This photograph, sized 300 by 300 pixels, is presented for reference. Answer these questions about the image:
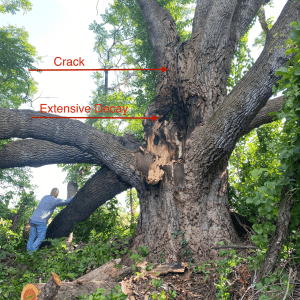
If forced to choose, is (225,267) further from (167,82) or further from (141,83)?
(141,83)

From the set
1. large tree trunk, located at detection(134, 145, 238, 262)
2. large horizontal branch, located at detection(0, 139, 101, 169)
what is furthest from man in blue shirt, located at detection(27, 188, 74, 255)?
large tree trunk, located at detection(134, 145, 238, 262)

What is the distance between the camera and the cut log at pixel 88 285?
10.8 ft

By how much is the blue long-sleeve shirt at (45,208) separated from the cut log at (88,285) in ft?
12.4

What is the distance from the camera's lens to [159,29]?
21.7ft

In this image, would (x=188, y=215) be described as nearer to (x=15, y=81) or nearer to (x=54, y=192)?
(x=54, y=192)

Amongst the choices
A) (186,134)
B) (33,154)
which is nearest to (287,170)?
(186,134)

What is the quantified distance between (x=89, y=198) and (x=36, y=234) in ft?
6.15

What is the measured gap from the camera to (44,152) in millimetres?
6328

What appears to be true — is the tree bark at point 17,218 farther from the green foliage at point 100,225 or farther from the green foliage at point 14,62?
the green foliage at point 14,62

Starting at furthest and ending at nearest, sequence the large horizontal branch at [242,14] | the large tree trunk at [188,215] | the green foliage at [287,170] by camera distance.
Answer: the large horizontal branch at [242,14], the large tree trunk at [188,215], the green foliage at [287,170]

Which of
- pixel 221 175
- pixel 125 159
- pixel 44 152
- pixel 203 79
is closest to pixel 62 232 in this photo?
pixel 44 152

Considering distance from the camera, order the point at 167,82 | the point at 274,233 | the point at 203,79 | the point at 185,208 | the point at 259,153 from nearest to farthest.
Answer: the point at 274,233, the point at 185,208, the point at 203,79, the point at 167,82, the point at 259,153

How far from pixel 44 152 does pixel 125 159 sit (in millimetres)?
2109

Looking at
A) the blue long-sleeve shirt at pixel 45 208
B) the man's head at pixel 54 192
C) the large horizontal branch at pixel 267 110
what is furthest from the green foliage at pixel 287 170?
the man's head at pixel 54 192
